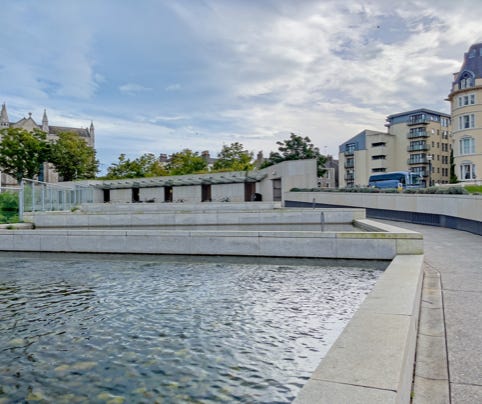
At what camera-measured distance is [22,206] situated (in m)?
24.7

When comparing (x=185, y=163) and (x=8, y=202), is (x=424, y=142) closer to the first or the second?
(x=185, y=163)

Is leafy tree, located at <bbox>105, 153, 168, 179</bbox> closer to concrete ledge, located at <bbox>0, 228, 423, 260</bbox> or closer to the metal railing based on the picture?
the metal railing

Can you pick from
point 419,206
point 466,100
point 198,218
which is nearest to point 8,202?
point 198,218

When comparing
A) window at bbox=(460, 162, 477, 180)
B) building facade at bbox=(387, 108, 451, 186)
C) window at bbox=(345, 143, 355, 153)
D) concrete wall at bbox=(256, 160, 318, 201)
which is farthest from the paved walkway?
window at bbox=(345, 143, 355, 153)

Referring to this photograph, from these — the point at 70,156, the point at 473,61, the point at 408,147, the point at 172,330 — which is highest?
the point at 473,61

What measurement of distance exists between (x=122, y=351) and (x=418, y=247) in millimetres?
7056

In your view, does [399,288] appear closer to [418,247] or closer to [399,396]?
[399,396]

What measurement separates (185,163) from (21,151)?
25823 mm

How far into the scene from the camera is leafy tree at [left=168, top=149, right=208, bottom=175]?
64125mm

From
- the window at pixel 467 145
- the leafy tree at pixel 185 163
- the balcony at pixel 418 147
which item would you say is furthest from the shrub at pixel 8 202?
the balcony at pixel 418 147

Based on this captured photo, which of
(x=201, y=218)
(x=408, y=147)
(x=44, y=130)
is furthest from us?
(x=44, y=130)

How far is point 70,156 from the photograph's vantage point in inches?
2712

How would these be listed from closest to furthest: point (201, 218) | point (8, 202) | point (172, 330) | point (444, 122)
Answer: point (172, 330) < point (201, 218) < point (8, 202) < point (444, 122)

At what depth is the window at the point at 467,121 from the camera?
166ft
